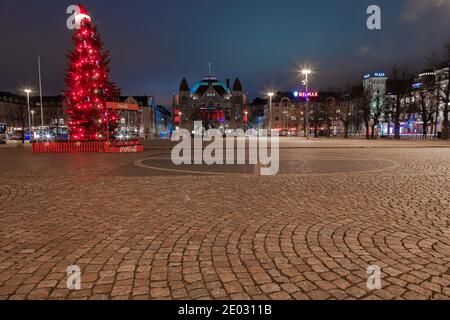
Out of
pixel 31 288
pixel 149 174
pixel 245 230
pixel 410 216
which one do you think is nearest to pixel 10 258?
pixel 31 288

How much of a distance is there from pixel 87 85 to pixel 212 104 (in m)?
96.9

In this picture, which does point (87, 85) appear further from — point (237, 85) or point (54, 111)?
point (237, 85)

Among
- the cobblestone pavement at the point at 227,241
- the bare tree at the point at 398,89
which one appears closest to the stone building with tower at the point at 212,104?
the bare tree at the point at 398,89

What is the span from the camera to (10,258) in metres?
4.32

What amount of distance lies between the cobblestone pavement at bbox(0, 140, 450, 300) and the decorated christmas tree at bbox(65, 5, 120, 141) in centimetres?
1832

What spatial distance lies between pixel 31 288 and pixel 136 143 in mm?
24252

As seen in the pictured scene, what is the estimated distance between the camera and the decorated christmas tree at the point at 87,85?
25.7m

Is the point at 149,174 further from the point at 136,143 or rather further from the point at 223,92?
the point at 223,92

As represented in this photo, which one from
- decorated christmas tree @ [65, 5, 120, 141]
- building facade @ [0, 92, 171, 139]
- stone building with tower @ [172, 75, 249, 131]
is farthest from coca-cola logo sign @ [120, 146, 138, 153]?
stone building with tower @ [172, 75, 249, 131]

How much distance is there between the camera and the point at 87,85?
25.8m

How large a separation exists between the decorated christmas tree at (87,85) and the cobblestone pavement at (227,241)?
60.1 feet

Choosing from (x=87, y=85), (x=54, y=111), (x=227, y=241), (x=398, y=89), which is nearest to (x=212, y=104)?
(x=54, y=111)

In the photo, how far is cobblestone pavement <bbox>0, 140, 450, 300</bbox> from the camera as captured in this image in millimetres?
3510

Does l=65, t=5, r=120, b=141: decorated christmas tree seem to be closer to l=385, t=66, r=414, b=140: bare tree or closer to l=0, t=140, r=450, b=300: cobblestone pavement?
l=0, t=140, r=450, b=300: cobblestone pavement
